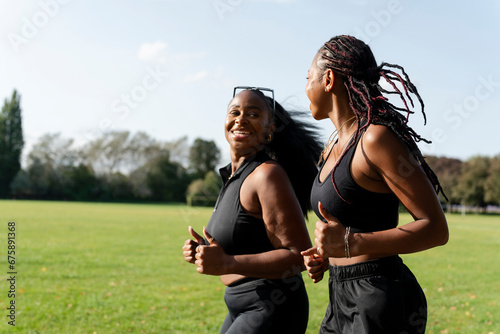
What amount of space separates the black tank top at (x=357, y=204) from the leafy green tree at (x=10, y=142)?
83200 millimetres

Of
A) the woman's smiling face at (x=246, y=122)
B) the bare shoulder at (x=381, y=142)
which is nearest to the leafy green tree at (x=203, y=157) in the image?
the woman's smiling face at (x=246, y=122)

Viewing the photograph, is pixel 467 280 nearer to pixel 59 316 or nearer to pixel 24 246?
pixel 59 316

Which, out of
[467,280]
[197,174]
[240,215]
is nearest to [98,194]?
[197,174]

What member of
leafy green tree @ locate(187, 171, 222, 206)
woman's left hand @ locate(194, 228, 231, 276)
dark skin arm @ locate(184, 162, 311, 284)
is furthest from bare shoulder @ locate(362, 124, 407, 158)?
leafy green tree @ locate(187, 171, 222, 206)

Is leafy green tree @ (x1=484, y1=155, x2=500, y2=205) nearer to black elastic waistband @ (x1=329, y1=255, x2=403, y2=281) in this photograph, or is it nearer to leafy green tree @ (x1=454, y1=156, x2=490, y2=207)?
leafy green tree @ (x1=454, y1=156, x2=490, y2=207)

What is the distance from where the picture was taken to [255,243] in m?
2.85

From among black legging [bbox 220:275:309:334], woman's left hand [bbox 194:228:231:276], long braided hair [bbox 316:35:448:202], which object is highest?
long braided hair [bbox 316:35:448:202]

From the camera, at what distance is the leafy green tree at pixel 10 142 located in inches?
3022

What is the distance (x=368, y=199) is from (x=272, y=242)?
0.79 metres

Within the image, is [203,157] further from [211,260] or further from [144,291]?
[211,260]

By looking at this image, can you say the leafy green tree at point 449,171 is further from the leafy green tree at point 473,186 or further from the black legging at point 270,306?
the black legging at point 270,306

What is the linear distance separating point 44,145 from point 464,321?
8744 centimetres

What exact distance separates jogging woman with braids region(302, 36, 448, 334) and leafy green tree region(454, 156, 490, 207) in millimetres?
82373

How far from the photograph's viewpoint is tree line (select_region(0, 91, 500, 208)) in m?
76.9
